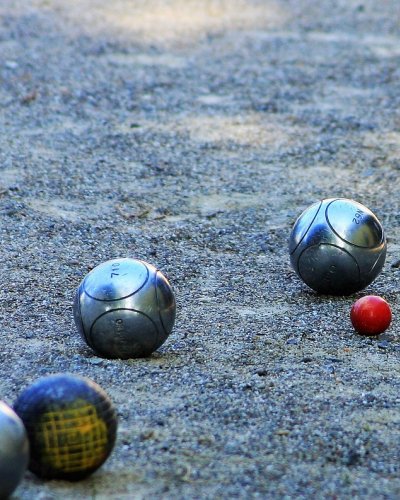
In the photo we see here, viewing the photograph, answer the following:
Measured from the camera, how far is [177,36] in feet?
51.1

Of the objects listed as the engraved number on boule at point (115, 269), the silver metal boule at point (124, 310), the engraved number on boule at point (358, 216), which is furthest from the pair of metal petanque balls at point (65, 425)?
the engraved number on boule at point (358, 216)

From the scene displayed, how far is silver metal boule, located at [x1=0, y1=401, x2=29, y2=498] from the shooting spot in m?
4.16

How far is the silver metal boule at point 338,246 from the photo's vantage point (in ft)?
23.1

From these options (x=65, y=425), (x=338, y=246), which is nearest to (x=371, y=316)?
(x=338, y=246)

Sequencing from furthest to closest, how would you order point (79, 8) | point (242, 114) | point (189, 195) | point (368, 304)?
point (79, 8) → point (242, 114) → point (189, 195) → point (368, 304)

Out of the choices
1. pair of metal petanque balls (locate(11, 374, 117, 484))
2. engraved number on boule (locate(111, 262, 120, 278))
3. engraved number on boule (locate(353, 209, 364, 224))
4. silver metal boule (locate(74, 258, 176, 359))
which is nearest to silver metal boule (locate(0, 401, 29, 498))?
pair of metal petanque balls (locate(11, 374, 117, 484))

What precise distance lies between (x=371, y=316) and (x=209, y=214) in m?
2.92

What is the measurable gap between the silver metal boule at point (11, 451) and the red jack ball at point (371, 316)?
9.67 feet

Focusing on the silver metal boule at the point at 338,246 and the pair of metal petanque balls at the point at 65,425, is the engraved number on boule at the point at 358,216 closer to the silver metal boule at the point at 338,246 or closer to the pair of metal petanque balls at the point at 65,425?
the silver metal boule at the point at 338,246

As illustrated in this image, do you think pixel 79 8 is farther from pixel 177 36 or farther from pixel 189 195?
pixel 189 195

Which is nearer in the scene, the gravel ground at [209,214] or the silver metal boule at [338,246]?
the gravel ground at [209,214]

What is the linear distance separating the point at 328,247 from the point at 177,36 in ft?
30.3

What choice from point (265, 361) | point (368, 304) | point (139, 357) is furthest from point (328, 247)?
point (139, 357)

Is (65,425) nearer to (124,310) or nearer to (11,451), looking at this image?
(11,451)
